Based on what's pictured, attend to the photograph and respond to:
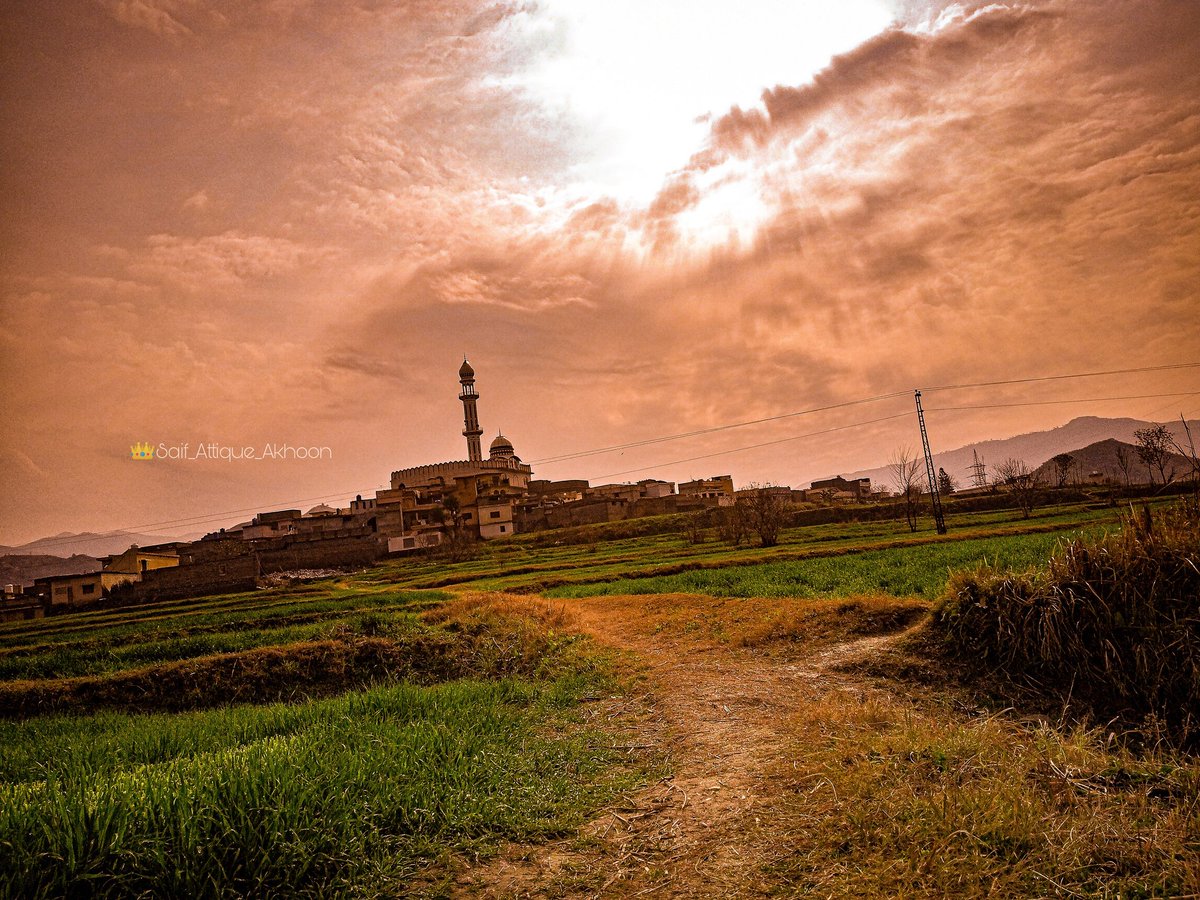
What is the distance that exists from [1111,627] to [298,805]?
8.51 meters

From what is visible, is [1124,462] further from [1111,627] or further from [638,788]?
[638,788]

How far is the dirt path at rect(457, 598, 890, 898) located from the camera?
4.27m

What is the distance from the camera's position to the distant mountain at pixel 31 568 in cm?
8380

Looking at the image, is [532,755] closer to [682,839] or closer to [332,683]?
[682,839]

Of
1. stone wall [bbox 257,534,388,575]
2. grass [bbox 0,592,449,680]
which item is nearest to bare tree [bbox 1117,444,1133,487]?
grass [bbox 0,592,449,680]

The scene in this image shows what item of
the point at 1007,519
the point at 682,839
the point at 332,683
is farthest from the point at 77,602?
the point at 1007,519

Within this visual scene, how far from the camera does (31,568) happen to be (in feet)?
298

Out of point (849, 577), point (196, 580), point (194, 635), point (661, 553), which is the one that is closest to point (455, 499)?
point (196, 580)

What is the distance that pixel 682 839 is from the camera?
185 inches

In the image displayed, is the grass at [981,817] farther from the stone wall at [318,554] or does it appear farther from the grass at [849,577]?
the stone wall at [318,554]

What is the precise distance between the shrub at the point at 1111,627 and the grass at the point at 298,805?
205 inches

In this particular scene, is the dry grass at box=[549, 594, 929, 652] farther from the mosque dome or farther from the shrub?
the mosque dome

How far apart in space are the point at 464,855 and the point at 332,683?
10.9 metres

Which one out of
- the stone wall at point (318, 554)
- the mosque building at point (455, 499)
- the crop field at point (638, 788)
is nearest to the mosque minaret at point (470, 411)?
the mosque building at point (455, 499)
